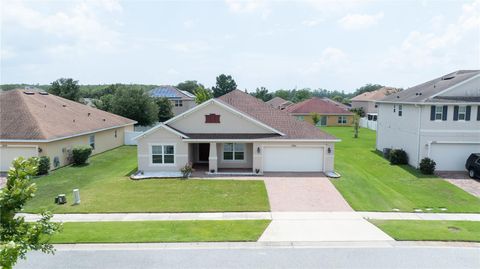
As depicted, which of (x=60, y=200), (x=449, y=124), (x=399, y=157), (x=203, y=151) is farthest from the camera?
(x=399, y=157)

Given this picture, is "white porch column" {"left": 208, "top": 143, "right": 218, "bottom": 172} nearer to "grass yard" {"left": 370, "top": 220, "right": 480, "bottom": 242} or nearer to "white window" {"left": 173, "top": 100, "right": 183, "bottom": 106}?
"grass yard" {"left": 370, "top": 220, "right": 480, "bottom": 242}

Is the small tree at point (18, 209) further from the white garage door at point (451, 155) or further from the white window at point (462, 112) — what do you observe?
the white window at point (462, 112)

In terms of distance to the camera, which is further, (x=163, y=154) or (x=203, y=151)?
(x=203, y=151)

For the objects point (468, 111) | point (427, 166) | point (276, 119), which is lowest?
point (427, 166)

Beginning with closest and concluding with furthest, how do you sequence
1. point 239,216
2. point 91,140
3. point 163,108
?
point 239,216
point 91,140
point 163,108

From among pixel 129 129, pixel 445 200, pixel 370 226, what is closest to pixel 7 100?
pixel 129 129

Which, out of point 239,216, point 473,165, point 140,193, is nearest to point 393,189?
point 473,165

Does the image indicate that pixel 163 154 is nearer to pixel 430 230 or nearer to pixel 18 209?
pixel 430 230

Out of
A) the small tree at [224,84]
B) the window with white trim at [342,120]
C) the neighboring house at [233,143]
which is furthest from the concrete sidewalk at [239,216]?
the small tree at [224,84]
